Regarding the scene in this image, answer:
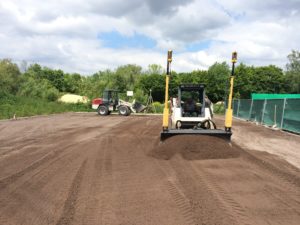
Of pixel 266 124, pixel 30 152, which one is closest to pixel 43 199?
pixel 30 152

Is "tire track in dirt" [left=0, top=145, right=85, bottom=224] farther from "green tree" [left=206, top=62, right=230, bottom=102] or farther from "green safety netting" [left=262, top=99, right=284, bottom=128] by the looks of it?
"green tree" [left=206, top=62, right=230, bottom=102]

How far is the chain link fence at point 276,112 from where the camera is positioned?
17531mm

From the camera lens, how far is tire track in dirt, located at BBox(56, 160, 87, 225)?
502 centimetres

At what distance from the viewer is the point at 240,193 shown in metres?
6.33

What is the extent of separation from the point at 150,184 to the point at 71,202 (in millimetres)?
1750

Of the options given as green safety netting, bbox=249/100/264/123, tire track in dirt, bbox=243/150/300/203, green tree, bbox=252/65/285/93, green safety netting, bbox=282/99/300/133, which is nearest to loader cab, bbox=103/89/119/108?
green safety netting, bbox=249/100/264/123

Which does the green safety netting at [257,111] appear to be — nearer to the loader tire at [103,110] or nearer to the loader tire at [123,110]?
the loader tire at [123,110]

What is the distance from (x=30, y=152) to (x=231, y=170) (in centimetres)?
639

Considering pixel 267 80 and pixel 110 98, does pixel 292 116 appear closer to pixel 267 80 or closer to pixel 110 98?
pixel 110 98

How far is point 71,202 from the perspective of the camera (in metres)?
5.81

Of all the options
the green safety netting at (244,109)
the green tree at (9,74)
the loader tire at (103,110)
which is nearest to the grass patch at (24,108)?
the loader tire at (103,110)

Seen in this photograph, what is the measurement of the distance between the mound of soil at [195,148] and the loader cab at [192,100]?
10.0 ft

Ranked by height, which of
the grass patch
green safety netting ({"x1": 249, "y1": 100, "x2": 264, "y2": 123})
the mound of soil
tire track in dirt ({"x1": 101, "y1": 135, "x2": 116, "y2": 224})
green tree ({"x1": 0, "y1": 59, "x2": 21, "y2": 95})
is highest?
green tree ({"x1": 0, "y1": 59, "x2": 21, "y2": 95})

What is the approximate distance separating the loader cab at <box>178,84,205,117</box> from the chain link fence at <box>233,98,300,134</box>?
6.22 meters
